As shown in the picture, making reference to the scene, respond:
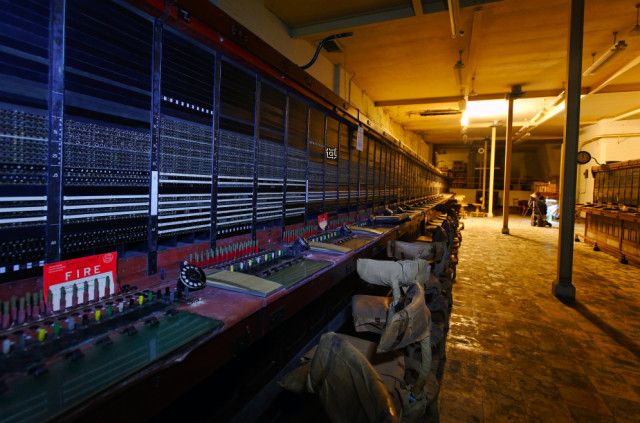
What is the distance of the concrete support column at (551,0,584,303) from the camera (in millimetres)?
4332

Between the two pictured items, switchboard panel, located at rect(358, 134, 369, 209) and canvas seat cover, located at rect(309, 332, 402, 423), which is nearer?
canvas seat cover, located at rect(309, 332, 402, 423)

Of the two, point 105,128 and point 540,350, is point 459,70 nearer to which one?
point 540,350

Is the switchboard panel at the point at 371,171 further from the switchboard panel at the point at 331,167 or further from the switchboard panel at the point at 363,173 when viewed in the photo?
the switchboard panel at the point at 331,167

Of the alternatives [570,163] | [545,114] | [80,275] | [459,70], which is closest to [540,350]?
[570,163]

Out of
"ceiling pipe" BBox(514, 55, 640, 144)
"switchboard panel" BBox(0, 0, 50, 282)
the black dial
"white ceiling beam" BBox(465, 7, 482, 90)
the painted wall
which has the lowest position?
the black dial

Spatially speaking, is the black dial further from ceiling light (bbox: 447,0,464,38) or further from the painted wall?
ceiling light (bbox: 447,0,464,38)

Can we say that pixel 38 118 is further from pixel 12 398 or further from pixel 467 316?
pixel 467 316

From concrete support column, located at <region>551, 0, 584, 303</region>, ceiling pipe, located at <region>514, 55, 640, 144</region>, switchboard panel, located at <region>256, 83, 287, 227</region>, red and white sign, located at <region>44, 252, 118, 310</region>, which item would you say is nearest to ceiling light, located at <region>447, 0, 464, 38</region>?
concrete support column, located at <region>551, 0, 584, 303</region>

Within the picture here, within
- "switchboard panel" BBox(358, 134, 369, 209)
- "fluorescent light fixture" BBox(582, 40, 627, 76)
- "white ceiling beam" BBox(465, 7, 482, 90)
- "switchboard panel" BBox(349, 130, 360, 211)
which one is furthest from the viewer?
"switchboard panel" BBox(358, 134, 369, 209)

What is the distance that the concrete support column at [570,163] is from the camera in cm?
433

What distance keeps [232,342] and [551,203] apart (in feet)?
61.3

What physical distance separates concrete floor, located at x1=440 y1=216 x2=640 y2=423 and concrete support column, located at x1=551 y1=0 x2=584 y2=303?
0.32 m

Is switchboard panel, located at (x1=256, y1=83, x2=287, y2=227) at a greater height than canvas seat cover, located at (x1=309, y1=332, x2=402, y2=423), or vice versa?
switchboard panel, located at (x1=256, y1=83, x2=287, y2=227)

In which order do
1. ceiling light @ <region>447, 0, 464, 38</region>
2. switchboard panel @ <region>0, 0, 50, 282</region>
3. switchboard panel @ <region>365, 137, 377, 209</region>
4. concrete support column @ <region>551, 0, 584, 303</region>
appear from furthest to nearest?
switchboard panel @ <region>365, 137, 377, 209</region> < concrete support column @ <region>551, 0, 584, 303</region> < ceiling light @ <region>447, 0, 464, 38</region> < switchboard panel @ <region>0, 0, 50, 282</region>
